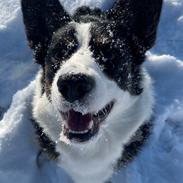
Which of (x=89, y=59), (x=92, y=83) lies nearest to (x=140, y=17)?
(x=89, y=59)

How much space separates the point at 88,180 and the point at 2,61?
5.85 feet

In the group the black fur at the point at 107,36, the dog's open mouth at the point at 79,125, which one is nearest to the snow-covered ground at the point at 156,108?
the black fur at the point at 107,36

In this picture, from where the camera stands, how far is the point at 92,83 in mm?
3500

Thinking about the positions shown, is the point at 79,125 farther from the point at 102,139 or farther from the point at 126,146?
the point at 126,146

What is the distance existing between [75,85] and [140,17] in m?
1.04

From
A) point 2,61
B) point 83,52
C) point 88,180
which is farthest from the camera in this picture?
point 2,61

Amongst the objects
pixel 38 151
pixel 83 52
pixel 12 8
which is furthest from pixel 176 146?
pixel 12 8

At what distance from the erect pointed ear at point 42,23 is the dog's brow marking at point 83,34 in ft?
1.06

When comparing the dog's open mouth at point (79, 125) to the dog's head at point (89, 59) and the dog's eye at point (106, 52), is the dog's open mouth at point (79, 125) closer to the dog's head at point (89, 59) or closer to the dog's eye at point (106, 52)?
the dog's head at point (89, 59)

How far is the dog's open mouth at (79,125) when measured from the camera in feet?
12.3

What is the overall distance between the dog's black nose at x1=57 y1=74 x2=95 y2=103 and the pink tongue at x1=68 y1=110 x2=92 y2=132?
21 cm

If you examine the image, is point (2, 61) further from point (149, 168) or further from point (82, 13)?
point (149, 168)

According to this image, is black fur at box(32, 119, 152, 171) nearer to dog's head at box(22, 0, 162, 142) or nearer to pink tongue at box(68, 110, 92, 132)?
dog's head at box(22, 0, 162, 142)

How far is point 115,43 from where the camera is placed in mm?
3982
